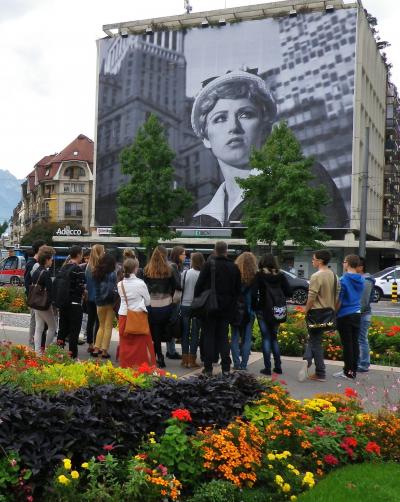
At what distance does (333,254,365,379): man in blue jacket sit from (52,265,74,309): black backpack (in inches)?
164

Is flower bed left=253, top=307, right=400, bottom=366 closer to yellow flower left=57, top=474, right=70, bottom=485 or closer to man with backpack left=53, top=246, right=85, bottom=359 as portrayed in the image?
man with backpack left=53, top=246, right=85, bottom=359

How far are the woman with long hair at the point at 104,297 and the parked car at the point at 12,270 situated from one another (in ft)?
96.8

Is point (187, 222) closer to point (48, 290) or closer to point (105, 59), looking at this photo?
point (105, 59)

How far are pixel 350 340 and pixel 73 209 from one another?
85327 mm

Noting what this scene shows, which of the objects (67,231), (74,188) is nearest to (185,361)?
(67,231)

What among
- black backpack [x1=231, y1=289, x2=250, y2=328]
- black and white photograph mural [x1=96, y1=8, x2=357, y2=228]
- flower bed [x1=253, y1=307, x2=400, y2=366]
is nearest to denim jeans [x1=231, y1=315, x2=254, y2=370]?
black backpack [x1=231, y1=289, x2=250, y2=328]

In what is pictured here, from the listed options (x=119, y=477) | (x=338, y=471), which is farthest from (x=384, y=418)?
(x=119, y=477)

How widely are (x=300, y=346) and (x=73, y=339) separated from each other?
4.12 m

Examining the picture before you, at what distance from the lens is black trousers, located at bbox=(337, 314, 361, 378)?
880cm

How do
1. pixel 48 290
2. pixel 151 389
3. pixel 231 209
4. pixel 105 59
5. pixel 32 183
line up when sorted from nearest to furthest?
pixel 151 389 → pixel 48 290 → pixel 231 209 → pixel 105 59 → pixel 32 183

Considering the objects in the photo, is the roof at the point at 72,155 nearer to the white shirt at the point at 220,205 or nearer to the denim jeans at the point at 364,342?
the white shirt at the point at 220,205

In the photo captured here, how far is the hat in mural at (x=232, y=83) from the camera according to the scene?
6069 centimetres

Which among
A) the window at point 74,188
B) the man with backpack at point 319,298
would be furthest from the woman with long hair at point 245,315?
the window at point 74,188

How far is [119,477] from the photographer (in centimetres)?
390
